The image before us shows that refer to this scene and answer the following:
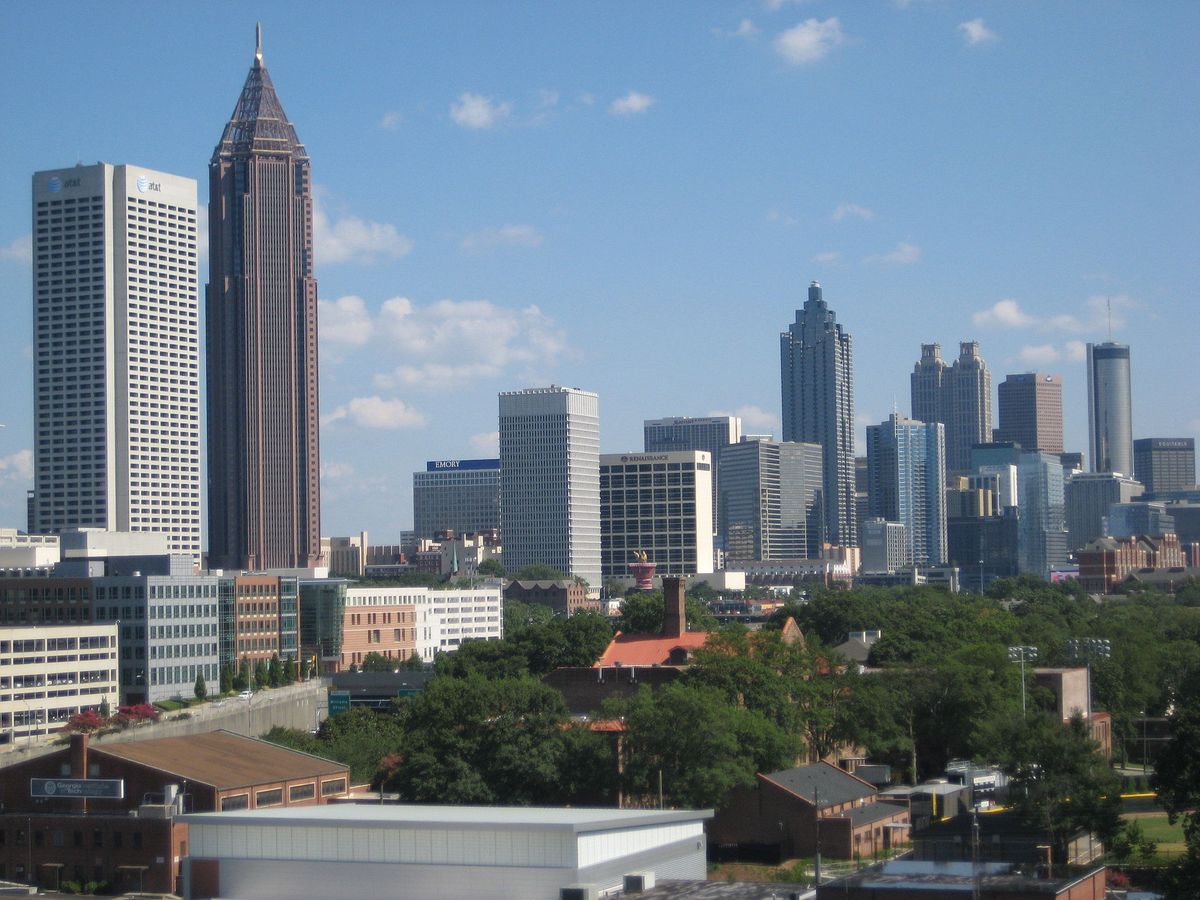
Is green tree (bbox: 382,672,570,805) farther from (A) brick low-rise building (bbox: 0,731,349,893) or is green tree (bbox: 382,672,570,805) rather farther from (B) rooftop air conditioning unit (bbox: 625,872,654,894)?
(B) rooftop air conditioning unit (bbox: 625,872,654,894)

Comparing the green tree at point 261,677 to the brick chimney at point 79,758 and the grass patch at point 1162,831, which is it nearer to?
the brick chimney at point 79,758

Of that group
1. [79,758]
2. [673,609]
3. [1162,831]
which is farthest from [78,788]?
[1162,831]

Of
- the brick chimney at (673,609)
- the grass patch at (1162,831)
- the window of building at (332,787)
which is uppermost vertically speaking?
the brick chimney at (673,609)

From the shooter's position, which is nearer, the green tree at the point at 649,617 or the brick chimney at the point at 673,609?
the brick chimney at the point at 673,609

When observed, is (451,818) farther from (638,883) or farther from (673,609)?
(673,609)

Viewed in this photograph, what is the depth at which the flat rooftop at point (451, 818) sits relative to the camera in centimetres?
6199

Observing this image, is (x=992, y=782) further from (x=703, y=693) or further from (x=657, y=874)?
(x=657, y=874)

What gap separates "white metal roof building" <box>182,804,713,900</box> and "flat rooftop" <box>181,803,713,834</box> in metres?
0.05

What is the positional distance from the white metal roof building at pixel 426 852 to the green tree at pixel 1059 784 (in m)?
14.3

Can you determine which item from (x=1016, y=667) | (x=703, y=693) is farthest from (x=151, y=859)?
(x=1016, y=667)

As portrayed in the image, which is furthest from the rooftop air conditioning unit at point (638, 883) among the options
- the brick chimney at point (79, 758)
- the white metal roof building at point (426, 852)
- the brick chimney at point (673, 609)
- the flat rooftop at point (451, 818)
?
the brick chimney at point (673, 609)

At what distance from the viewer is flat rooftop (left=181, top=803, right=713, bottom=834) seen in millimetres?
61988

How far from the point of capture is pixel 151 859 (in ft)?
252

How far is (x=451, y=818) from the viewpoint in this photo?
64.9 m
